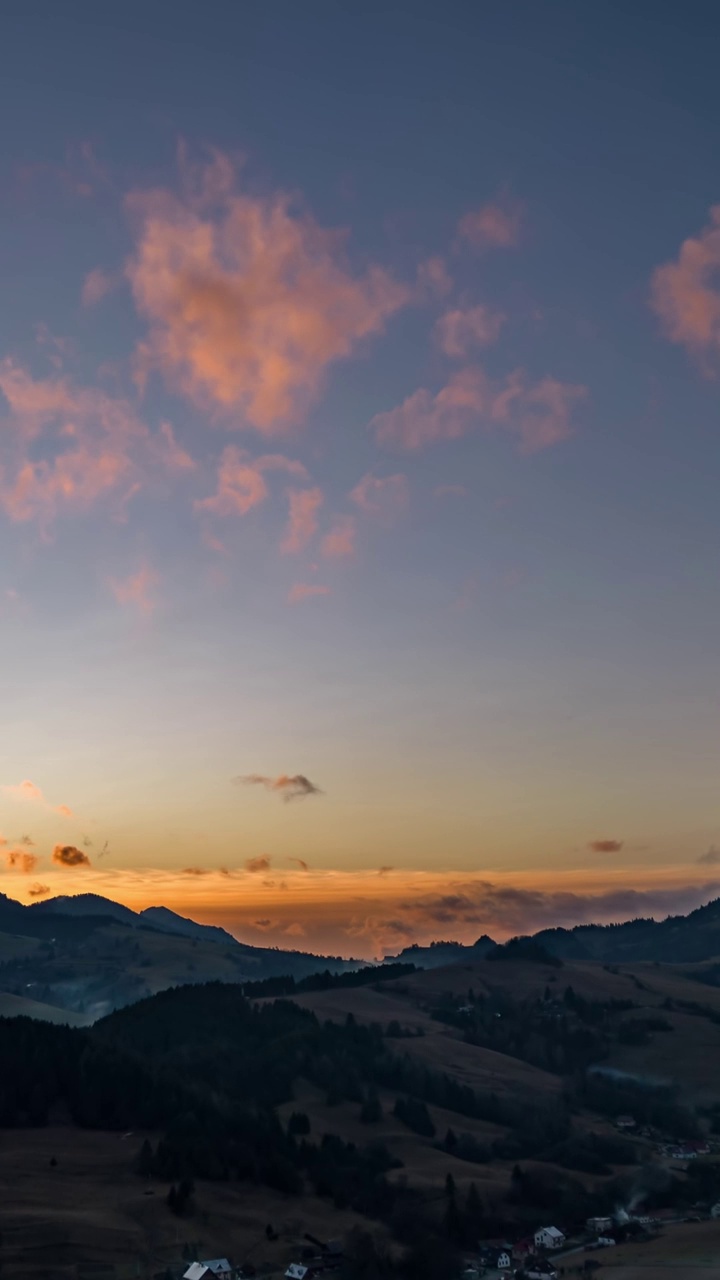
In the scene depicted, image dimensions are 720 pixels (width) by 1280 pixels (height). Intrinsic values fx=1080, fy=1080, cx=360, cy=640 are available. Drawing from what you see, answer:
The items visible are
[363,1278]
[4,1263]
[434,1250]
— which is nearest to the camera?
[4,1263]

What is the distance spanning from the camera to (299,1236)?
198 m

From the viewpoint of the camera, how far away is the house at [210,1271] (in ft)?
549

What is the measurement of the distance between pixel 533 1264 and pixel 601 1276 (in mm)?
16340

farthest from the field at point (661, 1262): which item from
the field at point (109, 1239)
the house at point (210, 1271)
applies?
the house at point (210, 1271)

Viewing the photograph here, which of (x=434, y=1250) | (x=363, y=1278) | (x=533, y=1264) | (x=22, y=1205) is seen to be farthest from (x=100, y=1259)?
(x=533, y=1264)

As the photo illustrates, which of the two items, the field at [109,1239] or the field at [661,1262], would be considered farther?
the field at [661,1262]

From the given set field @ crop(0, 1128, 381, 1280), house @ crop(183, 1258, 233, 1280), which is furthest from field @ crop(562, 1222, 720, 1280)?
house @ crop(183, 1258, 233, 1280)

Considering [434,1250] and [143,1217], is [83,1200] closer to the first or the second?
[143,1217]

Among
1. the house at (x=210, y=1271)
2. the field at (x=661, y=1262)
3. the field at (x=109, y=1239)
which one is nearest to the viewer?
the field at (x=109, y=1239)

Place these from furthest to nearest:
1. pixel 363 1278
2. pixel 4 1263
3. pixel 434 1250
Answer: pixel 434 1250 < pixel 363 1278 < pixel 4 1263

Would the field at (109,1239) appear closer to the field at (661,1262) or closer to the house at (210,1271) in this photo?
the house at (210,1271)

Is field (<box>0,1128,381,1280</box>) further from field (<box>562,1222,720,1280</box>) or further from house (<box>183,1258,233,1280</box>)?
field (<box>562,1222,720,1280</box>)

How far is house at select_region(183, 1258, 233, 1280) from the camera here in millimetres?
167212

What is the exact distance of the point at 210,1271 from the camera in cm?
17012
